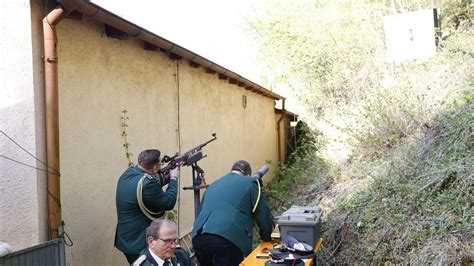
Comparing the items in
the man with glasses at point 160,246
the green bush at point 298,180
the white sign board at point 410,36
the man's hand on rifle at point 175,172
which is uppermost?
the white sign board at point 410,36

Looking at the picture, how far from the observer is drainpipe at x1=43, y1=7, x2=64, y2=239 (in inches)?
153

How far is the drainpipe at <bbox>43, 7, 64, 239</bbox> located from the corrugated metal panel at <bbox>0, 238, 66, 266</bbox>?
15 cm

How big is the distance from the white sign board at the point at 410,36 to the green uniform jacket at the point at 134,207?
8.80 meters

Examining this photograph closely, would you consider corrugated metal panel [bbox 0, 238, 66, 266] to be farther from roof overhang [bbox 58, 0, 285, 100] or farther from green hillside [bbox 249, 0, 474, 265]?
green hillside [bbox 249, 0, 474, 265]

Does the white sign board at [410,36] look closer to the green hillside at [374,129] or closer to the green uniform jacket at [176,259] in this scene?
the green hillside at [374,129]

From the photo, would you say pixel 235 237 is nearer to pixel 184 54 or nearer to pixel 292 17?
pixel 184 54

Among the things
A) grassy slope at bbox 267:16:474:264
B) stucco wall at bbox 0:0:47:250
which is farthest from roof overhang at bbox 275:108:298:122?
stucco wall at bbox 0:0:47:250

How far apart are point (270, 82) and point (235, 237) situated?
527 inches

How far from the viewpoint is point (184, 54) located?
6660mm

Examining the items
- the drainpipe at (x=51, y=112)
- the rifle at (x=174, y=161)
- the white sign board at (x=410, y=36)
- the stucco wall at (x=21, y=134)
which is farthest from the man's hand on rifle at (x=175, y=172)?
the white sign board at (x=410, y=36)

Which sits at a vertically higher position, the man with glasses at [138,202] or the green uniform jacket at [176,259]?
the man with glasses at [138,202]

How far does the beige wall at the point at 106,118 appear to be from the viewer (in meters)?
4.37

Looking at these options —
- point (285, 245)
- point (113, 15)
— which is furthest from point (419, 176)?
point (113, 15)

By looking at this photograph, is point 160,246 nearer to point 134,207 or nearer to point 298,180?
point 134,207
